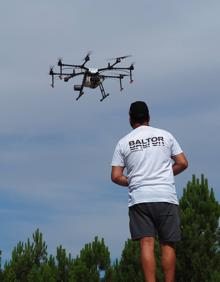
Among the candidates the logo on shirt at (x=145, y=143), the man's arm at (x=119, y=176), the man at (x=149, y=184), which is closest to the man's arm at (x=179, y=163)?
the man at (x=149, y=184)

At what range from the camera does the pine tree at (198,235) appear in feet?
61.6

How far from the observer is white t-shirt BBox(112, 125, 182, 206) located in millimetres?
6961

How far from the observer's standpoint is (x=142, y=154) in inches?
278

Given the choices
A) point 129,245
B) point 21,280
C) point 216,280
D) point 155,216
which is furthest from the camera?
point 21,280

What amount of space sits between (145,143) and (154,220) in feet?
2.58

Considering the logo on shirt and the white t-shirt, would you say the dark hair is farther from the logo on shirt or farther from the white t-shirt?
the logo on shirt

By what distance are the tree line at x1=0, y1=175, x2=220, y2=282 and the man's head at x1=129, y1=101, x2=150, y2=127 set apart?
10666mm

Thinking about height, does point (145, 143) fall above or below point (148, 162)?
above

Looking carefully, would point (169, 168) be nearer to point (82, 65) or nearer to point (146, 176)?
point (146, 176)

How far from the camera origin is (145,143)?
7.08 meters

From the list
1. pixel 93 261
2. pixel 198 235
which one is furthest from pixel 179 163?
pixel 93 261

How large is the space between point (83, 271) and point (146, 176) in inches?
605

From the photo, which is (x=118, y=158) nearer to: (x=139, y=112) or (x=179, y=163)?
(x=139, y=112)

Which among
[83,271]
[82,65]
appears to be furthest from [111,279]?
[82,65]
